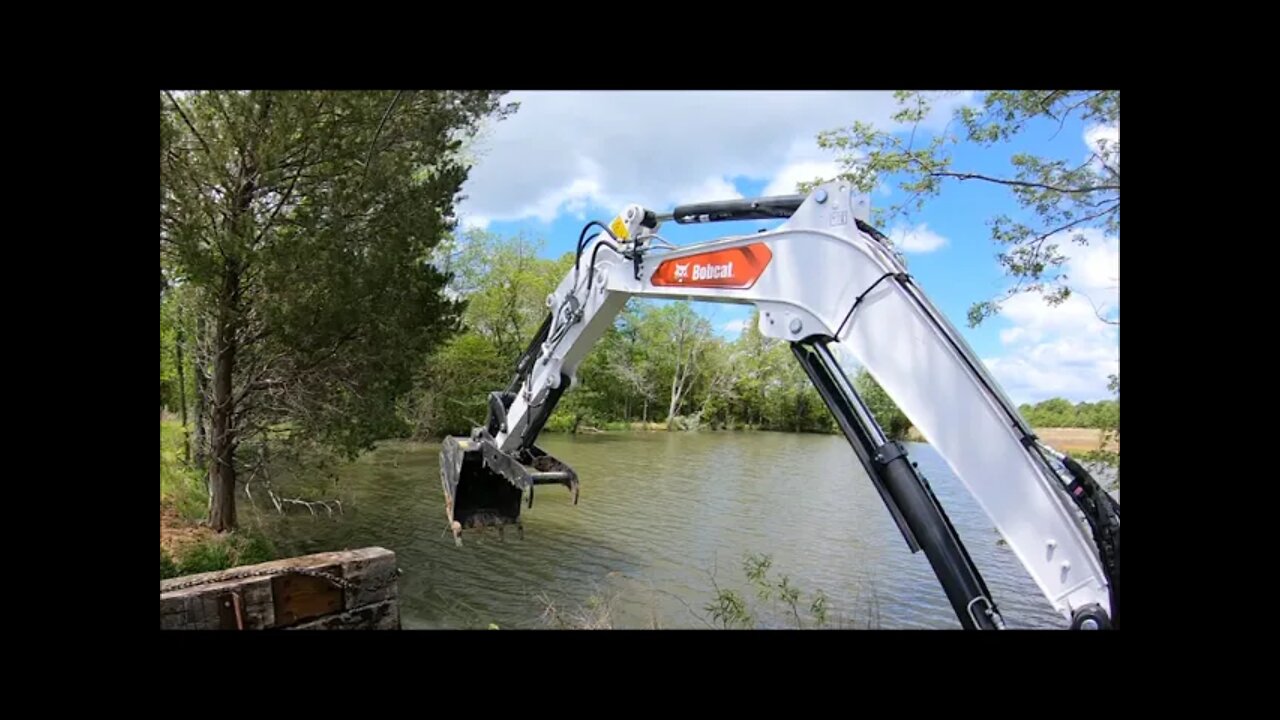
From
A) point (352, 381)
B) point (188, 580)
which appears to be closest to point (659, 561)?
point (352, 381)

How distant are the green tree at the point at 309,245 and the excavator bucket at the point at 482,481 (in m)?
1.91

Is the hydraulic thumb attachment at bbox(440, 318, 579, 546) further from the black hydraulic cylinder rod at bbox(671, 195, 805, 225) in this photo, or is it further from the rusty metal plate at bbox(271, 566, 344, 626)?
the black hydraulic cylinder rod at bbox(671, 195, 805, 225)

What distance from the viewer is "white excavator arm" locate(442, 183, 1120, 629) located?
1767 millimetres

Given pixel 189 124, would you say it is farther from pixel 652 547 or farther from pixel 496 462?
pixel 652 547

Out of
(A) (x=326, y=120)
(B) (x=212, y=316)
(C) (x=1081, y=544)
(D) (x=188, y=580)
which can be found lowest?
(D) (x=188, y=580)

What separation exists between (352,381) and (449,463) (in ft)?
6.91

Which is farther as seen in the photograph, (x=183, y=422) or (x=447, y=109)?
(x=183, y=422)

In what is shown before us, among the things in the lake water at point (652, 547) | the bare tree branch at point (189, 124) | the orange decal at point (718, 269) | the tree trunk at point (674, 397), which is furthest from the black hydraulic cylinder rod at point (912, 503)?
the tree trunk at point (674, 397)

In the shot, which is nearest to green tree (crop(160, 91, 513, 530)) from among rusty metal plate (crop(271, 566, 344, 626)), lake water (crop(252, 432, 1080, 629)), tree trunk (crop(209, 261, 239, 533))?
tree trunk (crop(209, 261, 239, 533))

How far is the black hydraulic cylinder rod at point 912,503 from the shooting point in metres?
→ 1.90
